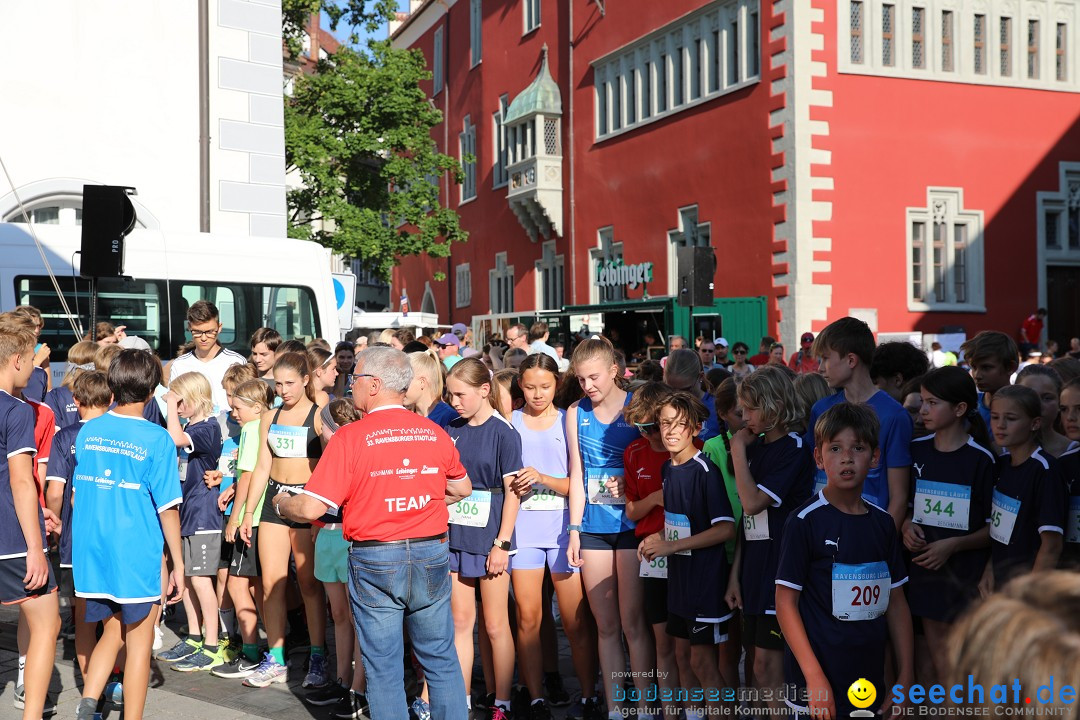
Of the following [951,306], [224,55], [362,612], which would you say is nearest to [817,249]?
[951,306]

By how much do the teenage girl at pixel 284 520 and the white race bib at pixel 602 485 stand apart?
1.71 m

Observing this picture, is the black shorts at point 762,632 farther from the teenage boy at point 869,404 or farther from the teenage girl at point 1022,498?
the teenage girl at point 1022,498

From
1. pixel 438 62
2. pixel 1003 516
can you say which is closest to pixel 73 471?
pixel 1003 516

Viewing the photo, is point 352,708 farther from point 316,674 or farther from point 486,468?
point 486,468

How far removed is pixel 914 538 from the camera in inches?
189

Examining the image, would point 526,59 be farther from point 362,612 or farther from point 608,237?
point 362,612

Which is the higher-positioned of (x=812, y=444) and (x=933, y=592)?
(x=812, y=444)

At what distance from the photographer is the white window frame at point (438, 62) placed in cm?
4212

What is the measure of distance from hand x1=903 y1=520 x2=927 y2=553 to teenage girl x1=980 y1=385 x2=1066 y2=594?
29 cm

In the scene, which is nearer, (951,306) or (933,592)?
(933,592)

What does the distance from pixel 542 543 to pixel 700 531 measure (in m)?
1.13

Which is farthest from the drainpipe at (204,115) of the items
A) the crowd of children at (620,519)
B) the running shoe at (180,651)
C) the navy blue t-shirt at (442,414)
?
the navy blue t-shirt at (442,414)

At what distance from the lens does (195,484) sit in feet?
22.9

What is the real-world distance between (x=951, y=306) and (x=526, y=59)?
1669cm
